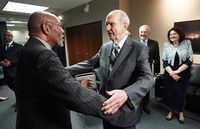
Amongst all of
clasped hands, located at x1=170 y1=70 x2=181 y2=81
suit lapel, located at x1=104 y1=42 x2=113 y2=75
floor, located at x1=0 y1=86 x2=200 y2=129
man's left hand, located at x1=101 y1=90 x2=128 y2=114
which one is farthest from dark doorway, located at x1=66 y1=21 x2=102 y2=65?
man's left hand, located at x1=101 y1=90 x2=128 y2=114

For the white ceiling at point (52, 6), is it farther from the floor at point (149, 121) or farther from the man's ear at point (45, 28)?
the man's ear at point (45, 28)

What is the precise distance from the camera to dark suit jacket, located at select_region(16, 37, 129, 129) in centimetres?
73

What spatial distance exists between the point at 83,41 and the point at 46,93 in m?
5.50

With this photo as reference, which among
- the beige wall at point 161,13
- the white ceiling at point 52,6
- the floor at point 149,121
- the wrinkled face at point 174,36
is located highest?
the white ceiling at point 52,6

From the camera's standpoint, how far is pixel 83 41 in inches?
243

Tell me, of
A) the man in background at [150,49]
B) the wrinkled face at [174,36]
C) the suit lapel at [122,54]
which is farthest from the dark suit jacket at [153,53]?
the suit lapel at [122,54]

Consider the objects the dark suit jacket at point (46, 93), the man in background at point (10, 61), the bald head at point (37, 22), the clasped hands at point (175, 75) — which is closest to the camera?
the dark suit jacket at point (46, 93)

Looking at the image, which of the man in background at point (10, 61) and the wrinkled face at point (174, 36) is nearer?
the wrinkled face at point (174, 36)

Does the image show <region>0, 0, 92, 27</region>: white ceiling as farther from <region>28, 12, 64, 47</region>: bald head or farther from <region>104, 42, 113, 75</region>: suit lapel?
<region>28, 12, 64, 47</region>: bald head

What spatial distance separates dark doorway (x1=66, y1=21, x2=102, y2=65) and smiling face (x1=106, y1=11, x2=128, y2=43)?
4.05m

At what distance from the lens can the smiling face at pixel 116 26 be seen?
1271mm

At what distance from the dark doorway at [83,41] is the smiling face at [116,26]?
4.05 meters

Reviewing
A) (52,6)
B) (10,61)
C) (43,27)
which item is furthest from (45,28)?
(52,6)

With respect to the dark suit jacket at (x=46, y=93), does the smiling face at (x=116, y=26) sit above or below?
above
